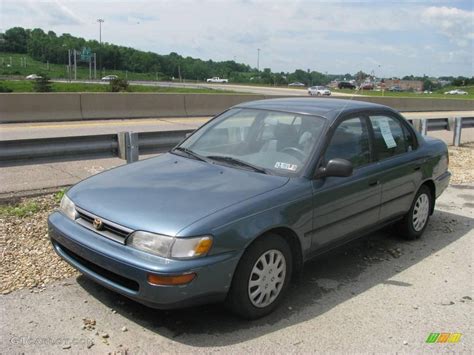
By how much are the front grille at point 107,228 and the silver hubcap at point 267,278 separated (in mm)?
924

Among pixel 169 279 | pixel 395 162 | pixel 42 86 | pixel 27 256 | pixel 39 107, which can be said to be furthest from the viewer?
pixel 42 86

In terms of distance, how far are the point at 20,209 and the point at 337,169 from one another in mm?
3650

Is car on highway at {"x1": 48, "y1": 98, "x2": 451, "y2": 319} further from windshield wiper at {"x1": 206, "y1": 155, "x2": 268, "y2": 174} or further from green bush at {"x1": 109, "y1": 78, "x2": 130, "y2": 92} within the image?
green bush at {"x1": 109, "y1": 78, "x2": 130, "y2": 92}

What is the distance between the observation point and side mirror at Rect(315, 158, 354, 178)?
4.06 meters

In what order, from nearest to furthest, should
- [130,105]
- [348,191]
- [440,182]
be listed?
1. [348,191]
2. [440,182]
3. [130,105]

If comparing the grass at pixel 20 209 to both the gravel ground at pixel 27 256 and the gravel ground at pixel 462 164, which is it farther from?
the gravel ground at pixel 462 164

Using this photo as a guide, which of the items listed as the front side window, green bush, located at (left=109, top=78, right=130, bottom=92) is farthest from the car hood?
green bush, located at (left=109, top=78, right=130, bottom=92)

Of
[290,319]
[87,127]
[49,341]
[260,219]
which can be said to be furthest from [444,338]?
[87,127]

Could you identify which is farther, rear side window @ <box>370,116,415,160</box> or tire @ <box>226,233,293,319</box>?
rear side window @ <box>370,116,415,160</box>

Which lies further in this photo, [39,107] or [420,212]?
[39,107]

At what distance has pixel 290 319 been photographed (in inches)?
149

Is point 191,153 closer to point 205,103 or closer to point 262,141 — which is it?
point 262,141

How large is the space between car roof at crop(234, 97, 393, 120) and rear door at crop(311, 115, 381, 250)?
0.38 ft

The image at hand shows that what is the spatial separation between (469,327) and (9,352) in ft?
10.6
